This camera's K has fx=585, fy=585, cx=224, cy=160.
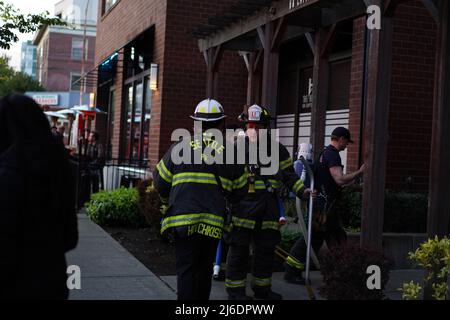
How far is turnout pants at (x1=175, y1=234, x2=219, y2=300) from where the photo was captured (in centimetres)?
445

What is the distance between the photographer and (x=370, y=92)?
5.68m

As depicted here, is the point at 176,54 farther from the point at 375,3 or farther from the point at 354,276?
the point at 354,276

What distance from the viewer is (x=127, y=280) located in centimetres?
627

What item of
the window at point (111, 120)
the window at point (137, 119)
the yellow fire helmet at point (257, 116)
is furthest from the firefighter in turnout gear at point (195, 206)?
the window at point (111, 120)

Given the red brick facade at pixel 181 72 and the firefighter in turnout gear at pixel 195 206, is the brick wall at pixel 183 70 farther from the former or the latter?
the firefighter in turnout gear at pixel 195 206

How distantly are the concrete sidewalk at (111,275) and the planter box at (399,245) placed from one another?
2.55 m

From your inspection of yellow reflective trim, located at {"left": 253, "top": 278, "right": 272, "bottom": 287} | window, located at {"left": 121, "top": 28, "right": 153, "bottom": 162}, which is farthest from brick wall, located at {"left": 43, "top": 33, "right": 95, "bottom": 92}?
yellow reflective trim, located at {"left": 253, "top": 278, "right": 272, "bottom": 287}

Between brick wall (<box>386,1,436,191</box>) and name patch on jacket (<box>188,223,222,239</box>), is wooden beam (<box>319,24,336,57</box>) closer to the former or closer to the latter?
brick wall (<box>386,1,436,191</box>)

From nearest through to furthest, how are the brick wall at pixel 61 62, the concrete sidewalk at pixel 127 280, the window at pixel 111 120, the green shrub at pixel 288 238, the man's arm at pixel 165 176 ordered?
the man's arm at pixel 165 176, the concrete sidewalk at pixel 127 280, the green shrub at pixel 288 238, the window at pixel 111 120, the brick wall at pixel 61 62

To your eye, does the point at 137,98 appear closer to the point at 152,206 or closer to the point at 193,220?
the point at 152,206

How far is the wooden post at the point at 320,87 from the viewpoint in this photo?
9242mm

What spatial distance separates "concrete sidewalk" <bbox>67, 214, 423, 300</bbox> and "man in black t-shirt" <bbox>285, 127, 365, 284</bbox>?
388 millimetres

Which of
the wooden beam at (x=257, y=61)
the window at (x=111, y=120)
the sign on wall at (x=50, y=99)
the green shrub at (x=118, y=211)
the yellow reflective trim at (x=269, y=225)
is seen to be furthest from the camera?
the sign on wall at (x=50, y=99)

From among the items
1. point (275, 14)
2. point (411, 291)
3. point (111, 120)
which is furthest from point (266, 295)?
point (111, 120)
